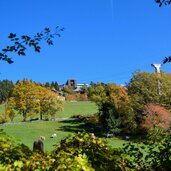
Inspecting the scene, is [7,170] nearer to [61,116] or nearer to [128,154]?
[128,154]

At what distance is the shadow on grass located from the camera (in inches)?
2325

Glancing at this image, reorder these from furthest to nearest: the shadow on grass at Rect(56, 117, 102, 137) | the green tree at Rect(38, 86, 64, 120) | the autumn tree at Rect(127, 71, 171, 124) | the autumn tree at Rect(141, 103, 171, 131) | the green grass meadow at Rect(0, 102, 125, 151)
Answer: the green tree at Rect(38, 86, 64, 120) < the shadow on grass at Rect(56, 117, 102, 137) < the autumn tree at Rect(127, 71, 171, 124) < the green grass meadow at Rect(0, 102, 125, 151) < the autumn tree at Rect(141, 103, 171, 131)

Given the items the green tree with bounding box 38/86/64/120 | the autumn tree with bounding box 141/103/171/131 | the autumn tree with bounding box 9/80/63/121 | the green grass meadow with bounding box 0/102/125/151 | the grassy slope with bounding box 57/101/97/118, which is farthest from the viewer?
the grassy slope with bounding box 57/101/97/118

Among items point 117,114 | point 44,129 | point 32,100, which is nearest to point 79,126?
point 44,129

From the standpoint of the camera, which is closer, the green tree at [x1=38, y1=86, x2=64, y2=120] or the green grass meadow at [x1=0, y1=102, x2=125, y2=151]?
the green grass meadow at [x1=0, y1=102, x2=125, y2=151]

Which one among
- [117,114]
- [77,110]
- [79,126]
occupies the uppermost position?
[77,110]

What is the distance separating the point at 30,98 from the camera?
69000 millimetres

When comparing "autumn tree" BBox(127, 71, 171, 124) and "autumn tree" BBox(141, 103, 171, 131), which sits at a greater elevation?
"autumn tree" BBox(127, 71, 171, 124)

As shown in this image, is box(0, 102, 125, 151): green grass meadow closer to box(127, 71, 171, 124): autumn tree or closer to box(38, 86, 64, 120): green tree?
box(38, 86, 64, 120): green tree

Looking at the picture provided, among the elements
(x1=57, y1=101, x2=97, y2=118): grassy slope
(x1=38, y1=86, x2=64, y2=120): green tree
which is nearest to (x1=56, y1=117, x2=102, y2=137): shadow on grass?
(x1=38, y1=86, x2=64, y2=120): green tree

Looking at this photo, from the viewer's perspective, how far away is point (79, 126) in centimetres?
6469

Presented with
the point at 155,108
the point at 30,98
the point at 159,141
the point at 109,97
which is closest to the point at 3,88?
the point at 30,98

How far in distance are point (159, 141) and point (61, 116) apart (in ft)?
246

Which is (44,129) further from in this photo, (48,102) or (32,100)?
(48,102)
